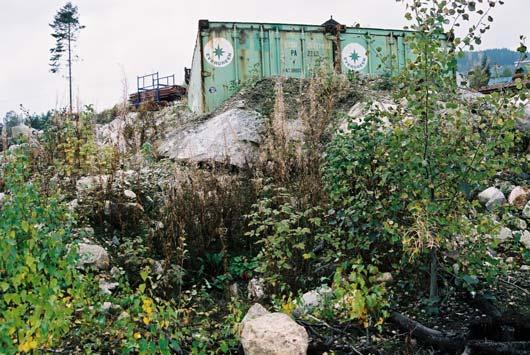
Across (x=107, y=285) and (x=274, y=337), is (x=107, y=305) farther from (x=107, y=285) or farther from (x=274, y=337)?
(x=274, y=337)

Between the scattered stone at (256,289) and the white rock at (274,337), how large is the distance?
1.16 metres

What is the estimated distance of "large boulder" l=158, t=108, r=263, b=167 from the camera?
22.5 feet

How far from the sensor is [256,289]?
4223 mm

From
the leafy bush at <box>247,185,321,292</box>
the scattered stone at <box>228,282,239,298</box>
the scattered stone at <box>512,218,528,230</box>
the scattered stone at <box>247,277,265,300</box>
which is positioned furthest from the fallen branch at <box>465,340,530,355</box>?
the scattered stone at <box>228,282,239,298</box>

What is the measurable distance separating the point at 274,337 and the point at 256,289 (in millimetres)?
1362

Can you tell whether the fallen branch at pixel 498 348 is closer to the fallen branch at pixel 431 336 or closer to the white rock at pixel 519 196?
the fallen branch at pixel 431 336

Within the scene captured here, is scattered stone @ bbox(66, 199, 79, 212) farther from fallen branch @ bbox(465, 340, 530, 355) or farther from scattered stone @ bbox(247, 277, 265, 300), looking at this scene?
fallen branch @ bbox(465, 340, 530, 355)

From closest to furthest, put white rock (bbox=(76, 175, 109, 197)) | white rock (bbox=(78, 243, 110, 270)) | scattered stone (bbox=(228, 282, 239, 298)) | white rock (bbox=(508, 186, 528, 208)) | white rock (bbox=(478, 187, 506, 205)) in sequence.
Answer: scattered stone (bbox=(228, 282, 239, 298)) → white rock (bbox=(78, 243, 110, 270)) → white rock (bbox=(508, 186, 528, 208)) → white rock (bbox=(478, 187, 506, 205)) → white rock (bbox=(76, 175, 109, 197))

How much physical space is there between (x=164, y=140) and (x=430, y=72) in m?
5.88

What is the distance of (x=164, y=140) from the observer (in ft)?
27.5

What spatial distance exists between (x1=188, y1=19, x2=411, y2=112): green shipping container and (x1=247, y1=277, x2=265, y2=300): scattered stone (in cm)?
532

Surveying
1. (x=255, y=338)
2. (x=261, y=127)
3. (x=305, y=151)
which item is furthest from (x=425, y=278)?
(x=261, y=127)

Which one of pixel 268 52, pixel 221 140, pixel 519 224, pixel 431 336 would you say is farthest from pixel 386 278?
pixel 268 52

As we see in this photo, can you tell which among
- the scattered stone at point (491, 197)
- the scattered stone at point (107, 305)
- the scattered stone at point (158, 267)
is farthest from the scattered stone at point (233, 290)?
the scattered stone at point (491, 197)
